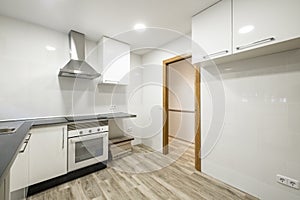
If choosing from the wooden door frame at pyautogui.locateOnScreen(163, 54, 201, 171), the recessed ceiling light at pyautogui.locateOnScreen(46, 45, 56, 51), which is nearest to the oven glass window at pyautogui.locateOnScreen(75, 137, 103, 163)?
the wooden door frame at pyautogui.locateOnScreen(163, 54, 201, 171)

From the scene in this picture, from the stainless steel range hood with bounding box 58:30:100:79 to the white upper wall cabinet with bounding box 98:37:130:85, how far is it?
25 cm

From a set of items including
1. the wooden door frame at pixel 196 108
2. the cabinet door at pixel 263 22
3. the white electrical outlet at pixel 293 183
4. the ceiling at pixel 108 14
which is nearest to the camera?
the cabinet door at pixel 263 22

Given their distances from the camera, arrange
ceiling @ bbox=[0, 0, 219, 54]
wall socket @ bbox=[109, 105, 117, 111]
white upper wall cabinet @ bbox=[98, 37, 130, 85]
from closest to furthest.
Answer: ceiling @ bbox=[0, 0, 219, 54] → white upper wall cabinet @ bbox=[98, 37, 130, 85] → wall socket @ bbox=[109, 105, 117, 111]

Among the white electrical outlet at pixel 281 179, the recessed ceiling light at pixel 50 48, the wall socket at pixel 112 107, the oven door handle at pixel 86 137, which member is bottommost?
the white electrical outlet at pixel 281 179

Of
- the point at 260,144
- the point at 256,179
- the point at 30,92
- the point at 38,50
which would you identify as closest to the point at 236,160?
the point at 256,179

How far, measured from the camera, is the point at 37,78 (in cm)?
203

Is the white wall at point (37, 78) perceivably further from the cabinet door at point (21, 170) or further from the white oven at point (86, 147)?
the cabinet door at point (21, 170)

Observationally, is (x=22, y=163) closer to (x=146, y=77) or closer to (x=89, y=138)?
(x=89, y=138)

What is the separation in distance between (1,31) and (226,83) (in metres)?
2.95

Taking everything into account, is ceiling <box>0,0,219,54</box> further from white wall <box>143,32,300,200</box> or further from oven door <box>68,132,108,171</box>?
oven door <box>68,132,108,171</box>

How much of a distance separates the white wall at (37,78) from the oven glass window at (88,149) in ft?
2.25

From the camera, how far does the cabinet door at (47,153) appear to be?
1.55 meters

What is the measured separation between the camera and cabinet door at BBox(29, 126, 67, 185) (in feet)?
5.08

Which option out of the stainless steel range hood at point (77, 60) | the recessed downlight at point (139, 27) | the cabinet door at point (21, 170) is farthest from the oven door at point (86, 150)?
the recessed downlight at point (139, 27)
